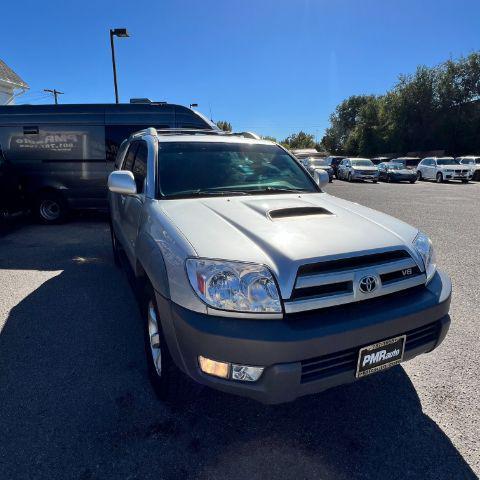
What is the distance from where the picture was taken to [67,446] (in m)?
2.08

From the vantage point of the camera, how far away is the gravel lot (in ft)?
6.41

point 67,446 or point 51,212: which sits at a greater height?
point 51,212

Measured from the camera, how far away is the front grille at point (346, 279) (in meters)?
1.87

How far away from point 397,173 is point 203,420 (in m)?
25.1

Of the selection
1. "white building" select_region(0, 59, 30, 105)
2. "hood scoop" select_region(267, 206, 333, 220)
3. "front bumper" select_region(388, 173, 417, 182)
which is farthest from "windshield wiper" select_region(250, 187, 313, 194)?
"front bumper" select_region(388, 173, 417, 182)

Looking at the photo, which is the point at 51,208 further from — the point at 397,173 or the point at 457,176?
the point at 457,176

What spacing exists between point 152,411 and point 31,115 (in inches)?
294

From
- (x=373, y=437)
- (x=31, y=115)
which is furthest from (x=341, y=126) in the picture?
A: (x=373, y=437)

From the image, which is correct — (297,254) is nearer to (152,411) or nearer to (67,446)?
(152,411)

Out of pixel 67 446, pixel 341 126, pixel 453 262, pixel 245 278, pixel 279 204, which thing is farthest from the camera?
pixel 341 126

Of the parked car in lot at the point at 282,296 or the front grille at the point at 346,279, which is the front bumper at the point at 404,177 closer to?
the parked car in lot at the point at 282,296

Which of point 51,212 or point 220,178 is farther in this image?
point 51,212

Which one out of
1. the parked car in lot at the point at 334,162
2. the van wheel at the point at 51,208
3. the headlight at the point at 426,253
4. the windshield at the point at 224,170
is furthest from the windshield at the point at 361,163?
the headlight at the point at 426,253

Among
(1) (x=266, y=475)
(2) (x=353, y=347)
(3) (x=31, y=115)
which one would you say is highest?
(3) (x=31, y=115)
